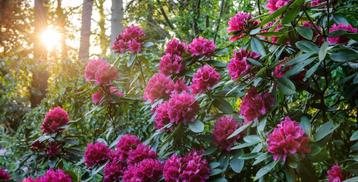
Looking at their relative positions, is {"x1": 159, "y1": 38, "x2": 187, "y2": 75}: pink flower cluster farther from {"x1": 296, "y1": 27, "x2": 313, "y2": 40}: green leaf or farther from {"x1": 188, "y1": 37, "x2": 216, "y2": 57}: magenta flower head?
{"x1": 296, "y1": 27, "x2": 313, "y2": 40}: green leaf

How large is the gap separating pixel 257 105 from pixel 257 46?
0.78 feet

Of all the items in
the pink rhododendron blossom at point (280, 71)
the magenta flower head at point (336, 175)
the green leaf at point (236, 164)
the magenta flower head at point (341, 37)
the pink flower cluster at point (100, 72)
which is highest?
the magenta flower head at point (341, 37)

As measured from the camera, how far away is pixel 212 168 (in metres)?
1.51

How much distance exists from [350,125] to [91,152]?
1.17m

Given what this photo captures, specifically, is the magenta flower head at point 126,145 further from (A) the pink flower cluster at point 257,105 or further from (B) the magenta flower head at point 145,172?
(A) the pink flower cluster at point 257,105

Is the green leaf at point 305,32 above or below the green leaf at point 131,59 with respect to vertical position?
above

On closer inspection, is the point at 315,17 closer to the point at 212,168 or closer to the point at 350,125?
the point at 350,125

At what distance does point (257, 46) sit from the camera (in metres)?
1.49

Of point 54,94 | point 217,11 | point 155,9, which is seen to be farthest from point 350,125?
point 155,9

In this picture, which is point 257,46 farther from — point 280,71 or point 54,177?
point 54,177

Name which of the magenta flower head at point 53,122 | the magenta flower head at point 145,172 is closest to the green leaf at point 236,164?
the magenta flower head at point 145,172

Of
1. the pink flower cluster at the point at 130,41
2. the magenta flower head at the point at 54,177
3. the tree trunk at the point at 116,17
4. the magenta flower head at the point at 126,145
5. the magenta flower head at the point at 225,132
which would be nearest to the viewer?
the magenta flower head at the point at 225,132

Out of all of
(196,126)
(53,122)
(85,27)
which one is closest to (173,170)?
(196,126)

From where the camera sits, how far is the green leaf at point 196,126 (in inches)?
59.6
